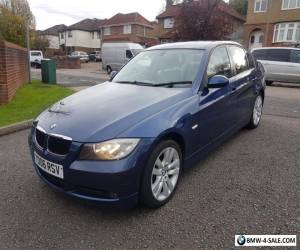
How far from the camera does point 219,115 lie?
3.90 m

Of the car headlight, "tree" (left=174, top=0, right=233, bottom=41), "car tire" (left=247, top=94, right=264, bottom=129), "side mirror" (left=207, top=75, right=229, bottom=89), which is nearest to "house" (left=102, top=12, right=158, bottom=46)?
"tree" (left=174, top=0, right=233, bottom=41)

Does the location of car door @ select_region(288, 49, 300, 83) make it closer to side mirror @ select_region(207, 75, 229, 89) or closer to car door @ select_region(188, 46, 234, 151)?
car door @ select_region(188, 46, 234, 151)

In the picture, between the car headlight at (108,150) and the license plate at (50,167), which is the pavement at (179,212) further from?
the car headlight at (108,150)

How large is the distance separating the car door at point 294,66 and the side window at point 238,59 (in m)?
9.61

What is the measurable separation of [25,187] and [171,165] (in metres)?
1.81

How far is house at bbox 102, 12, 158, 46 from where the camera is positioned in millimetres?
45938

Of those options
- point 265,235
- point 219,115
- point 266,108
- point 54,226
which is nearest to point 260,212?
point 265,235

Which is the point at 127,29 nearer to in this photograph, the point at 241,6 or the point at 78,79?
the point at 241,6

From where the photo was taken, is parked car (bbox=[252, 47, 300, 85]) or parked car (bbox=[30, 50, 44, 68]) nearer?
parked car (bbox=[252, 47, 300, 85])

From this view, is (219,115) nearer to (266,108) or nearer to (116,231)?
(116,231)

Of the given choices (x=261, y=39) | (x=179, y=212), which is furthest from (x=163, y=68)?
(x=261, y=39)

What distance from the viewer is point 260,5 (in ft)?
97.4

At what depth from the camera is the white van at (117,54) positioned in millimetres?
23328

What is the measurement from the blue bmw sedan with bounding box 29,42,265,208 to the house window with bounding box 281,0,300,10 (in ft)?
92.7
